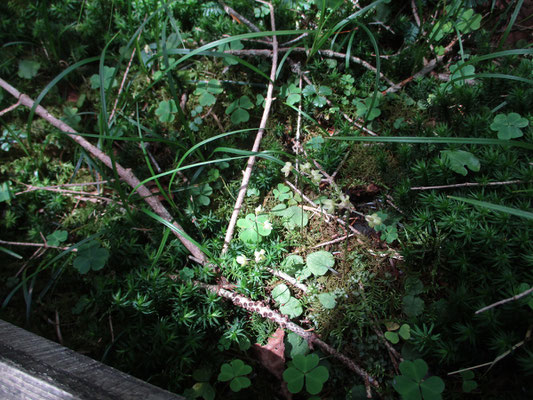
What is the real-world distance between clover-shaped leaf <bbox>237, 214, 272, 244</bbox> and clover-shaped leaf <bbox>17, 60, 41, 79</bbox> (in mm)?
2563

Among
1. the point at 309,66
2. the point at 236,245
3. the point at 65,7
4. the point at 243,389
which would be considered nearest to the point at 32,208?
the point at 236,245

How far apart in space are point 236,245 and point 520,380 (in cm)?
178

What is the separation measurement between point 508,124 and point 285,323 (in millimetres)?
2024

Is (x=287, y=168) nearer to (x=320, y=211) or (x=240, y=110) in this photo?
(x=320, y=211)

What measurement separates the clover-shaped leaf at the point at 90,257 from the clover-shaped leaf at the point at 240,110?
1.44 m

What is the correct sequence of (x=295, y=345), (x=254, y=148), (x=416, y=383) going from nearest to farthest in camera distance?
(x=416, y=383) < (x=295, y=345) < (x=254, y=148)

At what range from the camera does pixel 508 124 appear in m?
2.30

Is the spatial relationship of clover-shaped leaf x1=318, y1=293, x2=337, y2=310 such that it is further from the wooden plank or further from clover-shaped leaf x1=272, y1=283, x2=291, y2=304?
the wooden plank

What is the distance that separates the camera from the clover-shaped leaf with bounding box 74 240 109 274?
92.5 inches

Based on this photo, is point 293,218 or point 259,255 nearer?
point 259,255

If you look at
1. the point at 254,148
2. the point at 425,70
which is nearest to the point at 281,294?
the point at 254,148

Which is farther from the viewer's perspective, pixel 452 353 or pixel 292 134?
pixel 292 134

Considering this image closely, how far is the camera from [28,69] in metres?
3.18

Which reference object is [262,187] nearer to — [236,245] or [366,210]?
[236,245]
